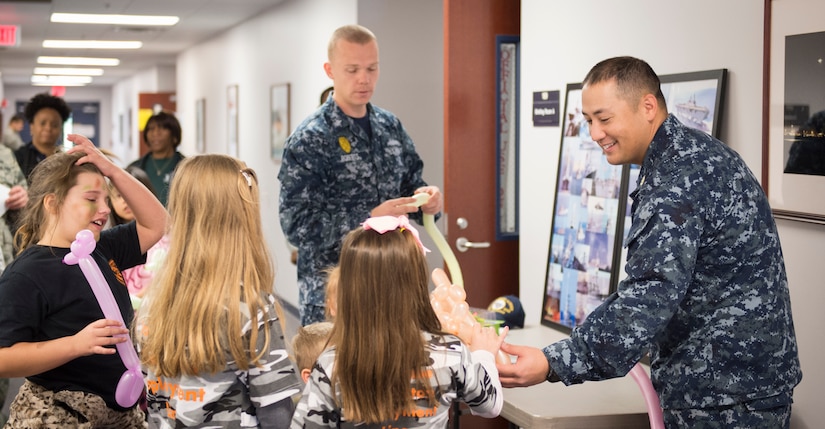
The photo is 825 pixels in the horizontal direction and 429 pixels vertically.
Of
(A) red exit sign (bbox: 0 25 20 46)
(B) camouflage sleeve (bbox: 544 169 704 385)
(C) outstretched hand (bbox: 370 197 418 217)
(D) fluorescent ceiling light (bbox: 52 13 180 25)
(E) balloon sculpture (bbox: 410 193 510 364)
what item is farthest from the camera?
(A) red exit sign (bbox: 0 25 20 46)

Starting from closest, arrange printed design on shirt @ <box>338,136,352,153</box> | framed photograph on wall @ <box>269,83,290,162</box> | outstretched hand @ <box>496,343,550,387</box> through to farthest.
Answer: outstretched hand @ <box>496,343,550,387</box>
printed design on shirt @ <box>338,136,352,153</box>
framed photograph on wall @ <box>269,83,290,162</box>

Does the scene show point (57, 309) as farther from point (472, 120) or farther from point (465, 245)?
point (472, 120)

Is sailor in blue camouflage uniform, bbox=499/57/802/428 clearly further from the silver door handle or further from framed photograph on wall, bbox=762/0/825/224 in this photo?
the silver door handle

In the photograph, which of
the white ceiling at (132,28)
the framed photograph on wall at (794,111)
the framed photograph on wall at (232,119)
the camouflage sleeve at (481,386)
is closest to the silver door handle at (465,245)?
the framed photograph on wall at (794,111)

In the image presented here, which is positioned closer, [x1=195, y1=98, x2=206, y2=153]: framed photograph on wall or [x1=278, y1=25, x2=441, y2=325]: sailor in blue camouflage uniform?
[x1=278, y1=25, x2=441, y2=325]: sailor in blue camouflage uniform

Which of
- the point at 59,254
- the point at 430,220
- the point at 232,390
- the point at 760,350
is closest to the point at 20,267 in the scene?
the point at 59,254

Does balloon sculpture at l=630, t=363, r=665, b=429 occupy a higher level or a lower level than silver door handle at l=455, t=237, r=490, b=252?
lower

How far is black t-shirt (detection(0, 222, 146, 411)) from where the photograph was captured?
2.06 m

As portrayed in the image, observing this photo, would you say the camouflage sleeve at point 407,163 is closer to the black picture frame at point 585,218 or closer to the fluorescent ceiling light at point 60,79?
the black picture frame at point 585,218

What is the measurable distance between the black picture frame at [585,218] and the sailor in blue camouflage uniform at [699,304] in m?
0.87

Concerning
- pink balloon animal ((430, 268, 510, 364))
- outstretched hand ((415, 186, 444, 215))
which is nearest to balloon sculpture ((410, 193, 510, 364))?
pink balloon animal ((430, 268, 510, 364))

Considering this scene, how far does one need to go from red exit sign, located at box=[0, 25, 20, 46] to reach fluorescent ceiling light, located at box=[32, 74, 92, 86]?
11.1m

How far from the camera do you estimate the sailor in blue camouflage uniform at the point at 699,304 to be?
1.90m

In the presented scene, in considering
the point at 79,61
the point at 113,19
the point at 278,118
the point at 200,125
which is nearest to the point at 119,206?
the point at 278,118
